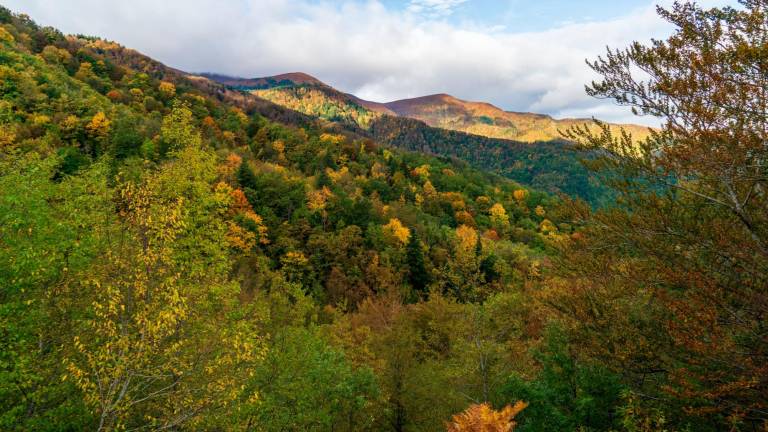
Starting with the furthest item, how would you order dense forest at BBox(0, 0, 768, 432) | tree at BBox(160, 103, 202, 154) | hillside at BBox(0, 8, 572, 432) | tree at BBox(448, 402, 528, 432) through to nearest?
tree at BBox(160, 103, 202, 154) < hillside at BBox(0, 8, 572, 432) < dense forest at BBox(0, 0, 768, 432) < tree at BBox(448, 402, 528, 432)

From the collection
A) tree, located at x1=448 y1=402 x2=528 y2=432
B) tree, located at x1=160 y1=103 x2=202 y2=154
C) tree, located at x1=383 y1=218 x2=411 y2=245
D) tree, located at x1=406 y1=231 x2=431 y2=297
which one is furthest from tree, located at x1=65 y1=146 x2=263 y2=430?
tree, located at x1=383 y1=218 x2=411 y2=245

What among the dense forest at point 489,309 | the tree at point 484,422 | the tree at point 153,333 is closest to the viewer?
the tree at point 484,422

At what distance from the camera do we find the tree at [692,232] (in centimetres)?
763

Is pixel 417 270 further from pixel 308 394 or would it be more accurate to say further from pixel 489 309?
pixel 308 394

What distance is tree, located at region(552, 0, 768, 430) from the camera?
7.63 meters

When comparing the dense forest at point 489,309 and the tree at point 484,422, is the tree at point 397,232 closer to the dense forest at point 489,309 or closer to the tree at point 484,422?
the dense forest at point 489,309

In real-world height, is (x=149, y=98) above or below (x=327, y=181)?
above

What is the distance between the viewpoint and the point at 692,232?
938 centimetres

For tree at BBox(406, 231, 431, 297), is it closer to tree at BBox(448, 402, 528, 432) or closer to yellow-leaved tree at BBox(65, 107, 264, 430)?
yellow-leaved tree at BBox(65, 107, 264, 430)

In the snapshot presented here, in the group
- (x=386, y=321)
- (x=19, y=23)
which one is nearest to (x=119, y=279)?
(x=386, y=321)

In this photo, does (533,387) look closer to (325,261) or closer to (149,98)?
(325,261)

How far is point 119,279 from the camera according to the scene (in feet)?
25.6

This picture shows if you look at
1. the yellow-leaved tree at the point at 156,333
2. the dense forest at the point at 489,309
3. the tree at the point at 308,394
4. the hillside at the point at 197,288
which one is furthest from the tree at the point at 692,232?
the yellow-leaved tree at the point at 156,333

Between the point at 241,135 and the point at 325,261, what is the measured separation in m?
58.4
